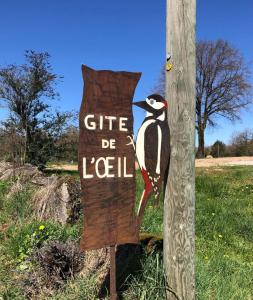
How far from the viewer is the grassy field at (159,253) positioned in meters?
3.79

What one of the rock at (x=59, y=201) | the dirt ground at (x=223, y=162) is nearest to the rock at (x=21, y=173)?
the rock at (x=59, y=201)

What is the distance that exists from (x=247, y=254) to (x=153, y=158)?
9.86ft

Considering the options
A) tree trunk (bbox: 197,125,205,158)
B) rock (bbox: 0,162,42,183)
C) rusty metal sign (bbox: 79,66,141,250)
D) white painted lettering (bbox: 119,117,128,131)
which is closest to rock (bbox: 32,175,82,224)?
rock (bbox: 0,162,42,183)

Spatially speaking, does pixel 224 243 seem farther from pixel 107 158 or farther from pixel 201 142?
pixel 201 142

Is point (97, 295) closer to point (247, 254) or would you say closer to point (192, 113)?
point (192, 113)

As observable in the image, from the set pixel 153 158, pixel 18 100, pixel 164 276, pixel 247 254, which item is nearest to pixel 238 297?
pixel 164 276

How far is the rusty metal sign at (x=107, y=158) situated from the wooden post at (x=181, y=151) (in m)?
0.30

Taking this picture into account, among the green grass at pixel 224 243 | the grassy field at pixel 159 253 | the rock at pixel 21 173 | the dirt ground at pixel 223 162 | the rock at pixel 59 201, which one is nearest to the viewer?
the grassy field at pixel 159 253

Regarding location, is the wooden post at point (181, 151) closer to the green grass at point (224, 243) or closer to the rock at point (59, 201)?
the green grass at point (224, 243)

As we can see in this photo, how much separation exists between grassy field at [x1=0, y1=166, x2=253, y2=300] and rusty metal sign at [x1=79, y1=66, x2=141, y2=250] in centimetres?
55

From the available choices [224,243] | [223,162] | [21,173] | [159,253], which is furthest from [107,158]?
[223,162]

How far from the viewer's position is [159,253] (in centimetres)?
409

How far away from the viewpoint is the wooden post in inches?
137

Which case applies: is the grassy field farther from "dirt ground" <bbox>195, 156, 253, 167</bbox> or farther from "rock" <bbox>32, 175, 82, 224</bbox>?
"dirt ground" <bbox>195, 156, 253, 167</bbox>
